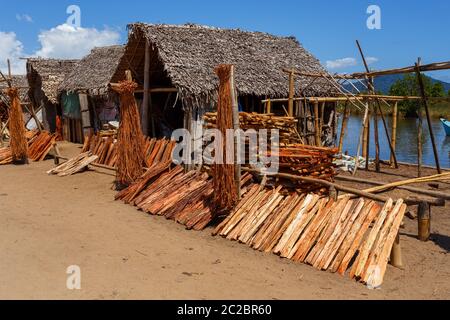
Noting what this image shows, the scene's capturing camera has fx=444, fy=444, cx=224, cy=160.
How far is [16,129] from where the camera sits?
13.1 meters

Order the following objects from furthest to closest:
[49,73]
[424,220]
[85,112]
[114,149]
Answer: [49,73], [85,112], [114,149], [424,220]

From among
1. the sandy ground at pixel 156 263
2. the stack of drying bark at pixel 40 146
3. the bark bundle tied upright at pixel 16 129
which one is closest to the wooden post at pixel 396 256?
the sandy ground at pixel 156 263

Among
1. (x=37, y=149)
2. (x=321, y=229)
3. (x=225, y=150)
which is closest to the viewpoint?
(x=321, y=229)

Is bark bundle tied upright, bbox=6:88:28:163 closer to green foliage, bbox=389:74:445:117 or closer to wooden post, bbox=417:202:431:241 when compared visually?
wooden post, bbox=417:202:431:241

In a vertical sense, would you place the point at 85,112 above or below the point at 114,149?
above

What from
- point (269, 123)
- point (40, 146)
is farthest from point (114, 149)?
point (269, 123)

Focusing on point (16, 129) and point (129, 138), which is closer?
Answer: point (129, 138)

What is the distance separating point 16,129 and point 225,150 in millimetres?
8808

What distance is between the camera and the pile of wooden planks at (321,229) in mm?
5258

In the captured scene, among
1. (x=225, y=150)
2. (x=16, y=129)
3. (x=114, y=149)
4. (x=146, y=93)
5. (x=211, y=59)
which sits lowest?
(x=114, y=149)

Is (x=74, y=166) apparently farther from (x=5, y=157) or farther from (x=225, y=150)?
(x=225, y=150)

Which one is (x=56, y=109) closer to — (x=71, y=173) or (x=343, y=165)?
(x=71, y=173)
